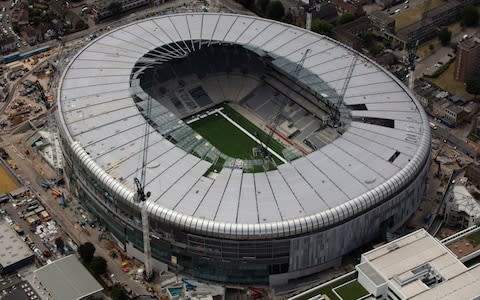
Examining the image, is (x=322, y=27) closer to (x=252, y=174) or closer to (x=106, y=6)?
(x=106, y=6)

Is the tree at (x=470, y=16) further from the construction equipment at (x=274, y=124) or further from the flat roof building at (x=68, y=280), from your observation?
the flat roof building at (x=68, y=280)

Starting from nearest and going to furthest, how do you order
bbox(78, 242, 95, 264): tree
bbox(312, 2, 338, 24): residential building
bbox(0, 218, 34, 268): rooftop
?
bbox(0, 218, 34, 268): rooftop → bbox(78, 242, 95, 264): tree → bbox(312, 2, 338, 24): residential building

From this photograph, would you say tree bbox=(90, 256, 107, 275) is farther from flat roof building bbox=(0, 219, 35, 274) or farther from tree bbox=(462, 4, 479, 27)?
tree bbox=(462, 4, 479, 27)

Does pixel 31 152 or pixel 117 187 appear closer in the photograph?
pixel 117 187

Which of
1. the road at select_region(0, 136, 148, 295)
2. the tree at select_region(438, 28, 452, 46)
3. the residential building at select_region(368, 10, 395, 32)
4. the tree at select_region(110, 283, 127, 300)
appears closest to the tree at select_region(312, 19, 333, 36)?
the residential building at select_region(368, 10, 395, 32)

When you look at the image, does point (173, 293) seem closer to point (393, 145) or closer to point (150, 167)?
point (150, 167)

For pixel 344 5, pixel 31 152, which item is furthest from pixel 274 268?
pixel 344 5
